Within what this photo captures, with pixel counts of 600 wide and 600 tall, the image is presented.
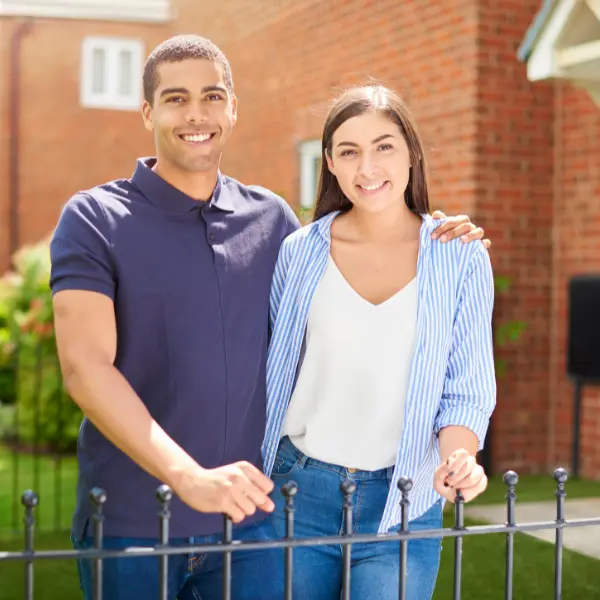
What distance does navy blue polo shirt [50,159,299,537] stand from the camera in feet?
8.54

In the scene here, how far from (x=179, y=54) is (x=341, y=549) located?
1.30m

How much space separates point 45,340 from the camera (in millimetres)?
10484

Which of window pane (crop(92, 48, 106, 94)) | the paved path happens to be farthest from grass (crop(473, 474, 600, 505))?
window pane (crop(92, 48, 106, 94))

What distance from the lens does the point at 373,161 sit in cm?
274

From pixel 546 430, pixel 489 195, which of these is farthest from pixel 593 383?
pixel 489 195

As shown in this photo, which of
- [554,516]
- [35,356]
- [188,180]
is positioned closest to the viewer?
[188,180]

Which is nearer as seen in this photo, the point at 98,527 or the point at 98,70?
the point at 98,527

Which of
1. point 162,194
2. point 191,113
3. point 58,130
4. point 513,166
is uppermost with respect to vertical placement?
point 58,130

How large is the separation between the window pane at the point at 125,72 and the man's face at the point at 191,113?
14700mm

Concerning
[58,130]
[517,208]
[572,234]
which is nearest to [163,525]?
[517,208]

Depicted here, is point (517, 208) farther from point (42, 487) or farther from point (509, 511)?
point (509, 511)

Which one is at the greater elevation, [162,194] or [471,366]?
[162,194]

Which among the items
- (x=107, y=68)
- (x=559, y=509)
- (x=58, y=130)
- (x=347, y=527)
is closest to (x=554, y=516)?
(x=559, y=509)

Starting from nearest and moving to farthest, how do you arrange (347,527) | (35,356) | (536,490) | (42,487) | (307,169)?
(347,527)
(536,490)
(42,487)
(35,356)
(307,169)
